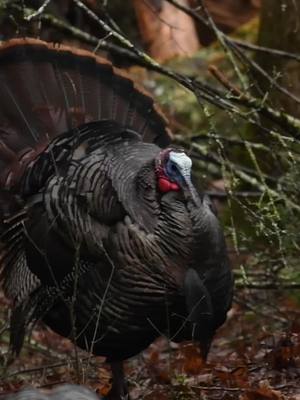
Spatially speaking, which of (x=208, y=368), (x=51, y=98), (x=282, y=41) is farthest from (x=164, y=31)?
(x=208, y=368)

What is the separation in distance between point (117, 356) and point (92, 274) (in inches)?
21.4

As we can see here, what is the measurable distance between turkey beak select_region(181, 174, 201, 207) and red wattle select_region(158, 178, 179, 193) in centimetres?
4

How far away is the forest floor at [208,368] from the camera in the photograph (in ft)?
19.2

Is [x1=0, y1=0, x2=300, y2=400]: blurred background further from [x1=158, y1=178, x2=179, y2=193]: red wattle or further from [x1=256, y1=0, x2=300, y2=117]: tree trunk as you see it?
[x1=158, y1=178, x2=179, y2=193]: red wattle

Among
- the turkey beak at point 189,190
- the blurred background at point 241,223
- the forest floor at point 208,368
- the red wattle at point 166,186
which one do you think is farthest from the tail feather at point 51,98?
the turkey beak at point 189,190

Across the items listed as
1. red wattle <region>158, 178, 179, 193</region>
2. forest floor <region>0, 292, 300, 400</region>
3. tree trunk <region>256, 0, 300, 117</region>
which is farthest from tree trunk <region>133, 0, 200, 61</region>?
red wattle <region>158, 178, 179, 193</region>

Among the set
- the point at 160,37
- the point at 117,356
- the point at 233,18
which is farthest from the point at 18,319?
the point at 233,18

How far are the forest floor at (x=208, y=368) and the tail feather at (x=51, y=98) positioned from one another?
1095 millimetres

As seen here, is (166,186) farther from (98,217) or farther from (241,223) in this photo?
(241,223)

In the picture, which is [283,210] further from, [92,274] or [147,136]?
[92,274]

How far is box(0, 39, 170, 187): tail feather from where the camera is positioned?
21.9ft

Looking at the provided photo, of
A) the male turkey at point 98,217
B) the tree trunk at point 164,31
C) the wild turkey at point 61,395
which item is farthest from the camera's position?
the tree trunk at point 164,31

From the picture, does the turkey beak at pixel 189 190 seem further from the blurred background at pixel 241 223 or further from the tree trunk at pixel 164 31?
the tree trunk at pixel 164 31

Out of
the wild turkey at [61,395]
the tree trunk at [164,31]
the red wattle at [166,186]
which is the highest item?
the wild turkey at [61,395]
